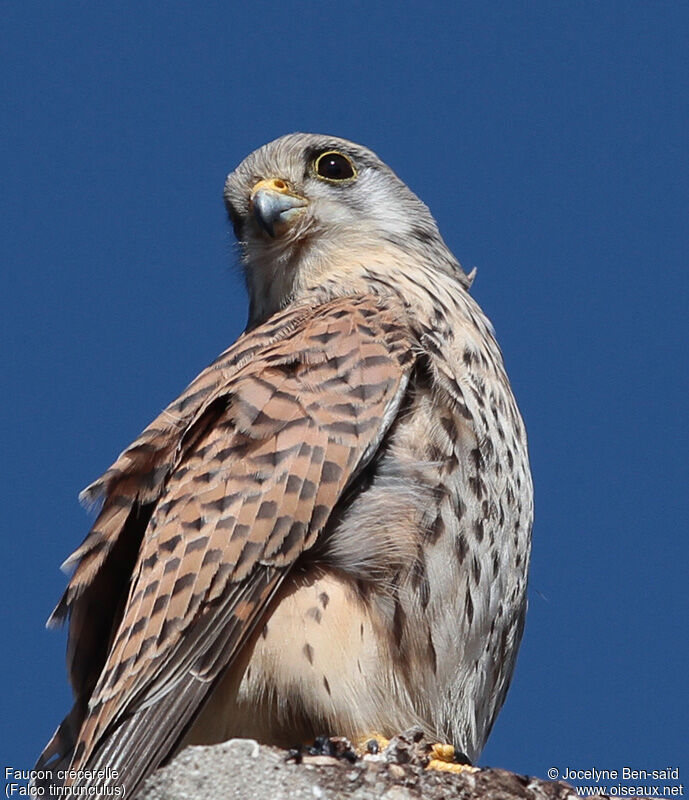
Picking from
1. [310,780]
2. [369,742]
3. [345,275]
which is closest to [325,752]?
[310,780]

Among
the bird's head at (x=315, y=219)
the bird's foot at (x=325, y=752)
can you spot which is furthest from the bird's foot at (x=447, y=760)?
the bird's head at (x=315, y=219)

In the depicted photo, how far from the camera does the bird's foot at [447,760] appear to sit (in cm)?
348

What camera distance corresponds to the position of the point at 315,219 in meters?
5.45

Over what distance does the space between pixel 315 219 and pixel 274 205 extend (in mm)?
178

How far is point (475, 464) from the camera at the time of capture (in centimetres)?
416

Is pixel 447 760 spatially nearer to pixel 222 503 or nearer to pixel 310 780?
pixel 310 780

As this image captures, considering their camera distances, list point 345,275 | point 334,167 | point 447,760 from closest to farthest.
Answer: point 447,760, point 345,275, point 334,167

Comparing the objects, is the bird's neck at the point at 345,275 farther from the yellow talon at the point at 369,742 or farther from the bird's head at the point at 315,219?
the yellow talon at the point at 369,742

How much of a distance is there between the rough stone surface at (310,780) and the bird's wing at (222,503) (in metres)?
0.27

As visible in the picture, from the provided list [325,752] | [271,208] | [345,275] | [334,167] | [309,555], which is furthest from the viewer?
[334,167]

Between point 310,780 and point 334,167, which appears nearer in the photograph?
point 310,780

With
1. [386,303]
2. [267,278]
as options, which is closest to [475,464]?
[386,303]

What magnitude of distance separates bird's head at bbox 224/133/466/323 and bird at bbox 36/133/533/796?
68 centimetres

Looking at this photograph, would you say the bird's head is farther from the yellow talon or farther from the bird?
the yellow talon
